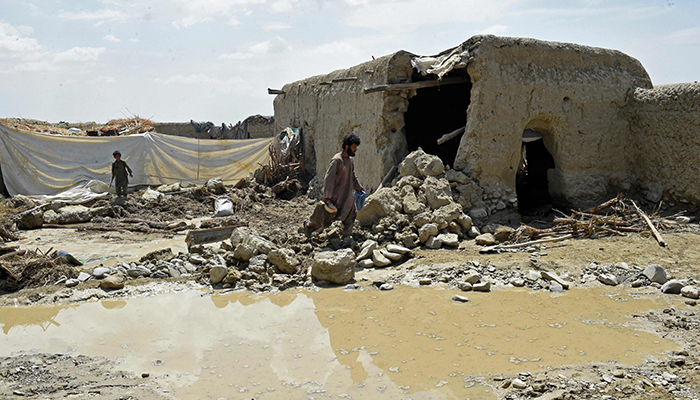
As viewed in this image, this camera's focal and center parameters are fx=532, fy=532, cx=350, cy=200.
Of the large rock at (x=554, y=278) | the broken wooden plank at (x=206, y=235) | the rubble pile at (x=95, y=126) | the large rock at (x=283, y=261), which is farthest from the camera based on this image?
the rubble pile at (x=95, y=126)

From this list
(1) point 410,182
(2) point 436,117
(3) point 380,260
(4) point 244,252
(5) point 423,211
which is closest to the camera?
(4) point 244,252

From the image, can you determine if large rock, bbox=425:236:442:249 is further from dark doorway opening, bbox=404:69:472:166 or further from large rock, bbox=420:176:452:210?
dark doorway opening, bbox=404:69:472:166

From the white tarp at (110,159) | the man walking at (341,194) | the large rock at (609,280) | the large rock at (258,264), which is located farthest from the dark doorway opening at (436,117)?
the large rock at (609,280)

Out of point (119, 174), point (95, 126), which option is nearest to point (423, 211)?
point (119, 174)

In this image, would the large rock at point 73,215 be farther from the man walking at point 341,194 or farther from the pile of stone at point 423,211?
the pile of stone at point 423,211

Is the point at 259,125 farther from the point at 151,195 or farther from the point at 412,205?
the point at 412,205

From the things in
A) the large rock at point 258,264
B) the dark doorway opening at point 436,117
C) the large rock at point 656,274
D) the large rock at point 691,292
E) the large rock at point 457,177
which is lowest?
the large rock at point 691,292

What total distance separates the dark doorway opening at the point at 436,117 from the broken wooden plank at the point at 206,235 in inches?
160

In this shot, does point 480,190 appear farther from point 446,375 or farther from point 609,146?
point 446,375

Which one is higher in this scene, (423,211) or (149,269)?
(423,211)

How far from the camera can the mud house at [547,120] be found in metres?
7.93

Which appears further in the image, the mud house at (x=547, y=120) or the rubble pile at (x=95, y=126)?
the rubble pile at (x=95, y=126)

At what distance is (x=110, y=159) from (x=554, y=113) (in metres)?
9.75

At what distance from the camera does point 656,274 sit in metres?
5.64
